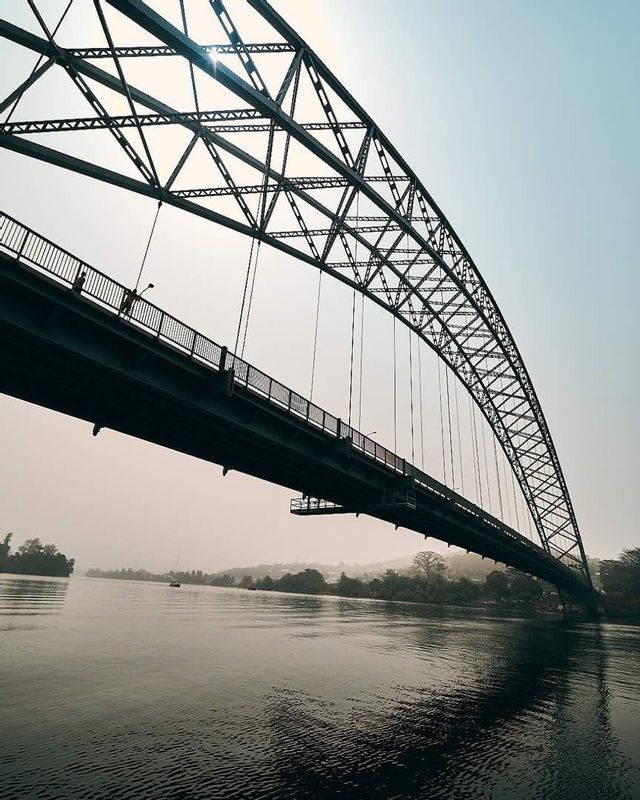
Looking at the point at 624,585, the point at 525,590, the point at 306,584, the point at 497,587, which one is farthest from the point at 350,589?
the point at 624,585

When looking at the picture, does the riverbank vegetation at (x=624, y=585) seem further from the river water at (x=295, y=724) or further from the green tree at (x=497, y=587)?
the river water at (x=295, y=724)

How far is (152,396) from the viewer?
18.9 m

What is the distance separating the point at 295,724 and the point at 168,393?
42.1 ft

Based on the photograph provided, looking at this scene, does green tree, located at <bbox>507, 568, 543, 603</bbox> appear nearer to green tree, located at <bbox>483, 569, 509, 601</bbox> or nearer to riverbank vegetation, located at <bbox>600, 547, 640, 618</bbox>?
green tree, located at <bbox>483, 569, 509, 601</bbox>

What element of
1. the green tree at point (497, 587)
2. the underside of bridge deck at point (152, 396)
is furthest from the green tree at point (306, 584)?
the underside of bridge deck at point (152, 396)

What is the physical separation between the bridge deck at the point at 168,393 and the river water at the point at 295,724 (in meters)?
10.1

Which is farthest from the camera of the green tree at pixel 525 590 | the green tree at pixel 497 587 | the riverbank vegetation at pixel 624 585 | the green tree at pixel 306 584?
the green tree at pixel 306 584

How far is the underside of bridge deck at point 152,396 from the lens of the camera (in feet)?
48.9

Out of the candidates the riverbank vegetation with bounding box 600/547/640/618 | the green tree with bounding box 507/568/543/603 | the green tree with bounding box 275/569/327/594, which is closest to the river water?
the riverbank vegetation with bounding box 600/547/640/618

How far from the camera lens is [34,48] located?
15000 mm

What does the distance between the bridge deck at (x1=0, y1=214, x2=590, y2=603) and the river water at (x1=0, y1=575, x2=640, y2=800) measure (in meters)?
10.1

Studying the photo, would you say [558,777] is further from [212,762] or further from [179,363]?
[179,363]

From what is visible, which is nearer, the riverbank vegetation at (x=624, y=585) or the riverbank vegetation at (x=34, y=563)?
the riverbank vegetation at (x=624, y=585)

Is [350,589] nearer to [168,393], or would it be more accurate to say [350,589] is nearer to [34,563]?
[34,563]
